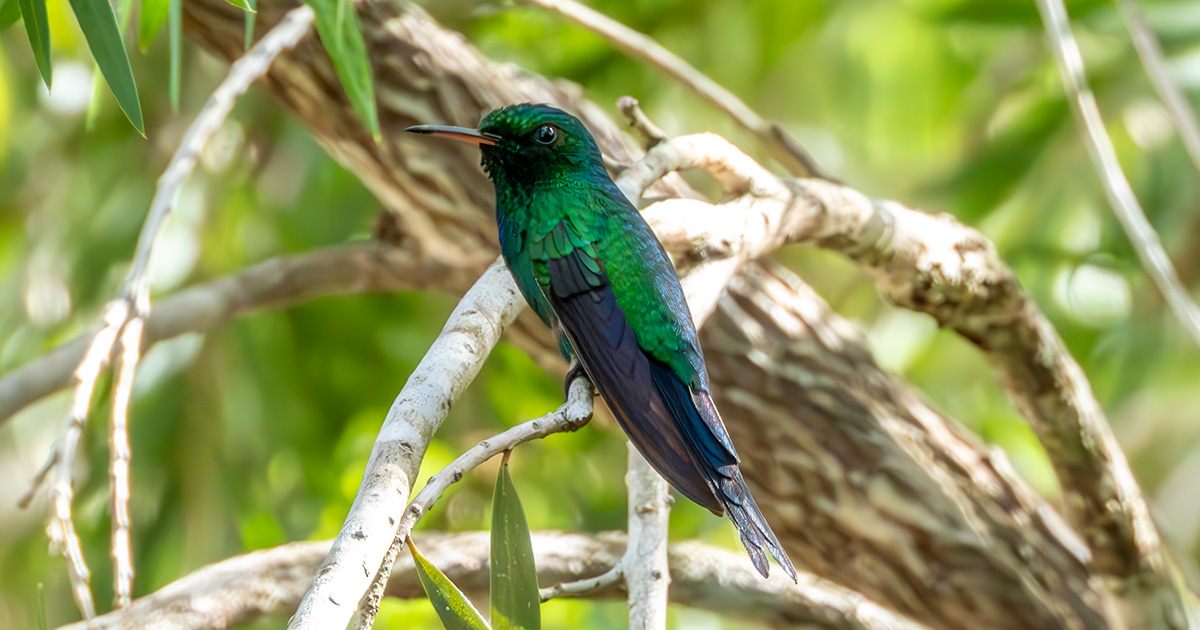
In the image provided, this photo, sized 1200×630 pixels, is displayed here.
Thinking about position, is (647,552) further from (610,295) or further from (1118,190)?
(1118,190)

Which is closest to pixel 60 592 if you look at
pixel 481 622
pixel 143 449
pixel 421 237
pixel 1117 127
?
pixel 143 449

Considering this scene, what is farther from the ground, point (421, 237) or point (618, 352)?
point (421, 237)

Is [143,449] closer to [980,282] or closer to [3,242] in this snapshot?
[3,242]

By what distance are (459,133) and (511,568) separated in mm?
1289

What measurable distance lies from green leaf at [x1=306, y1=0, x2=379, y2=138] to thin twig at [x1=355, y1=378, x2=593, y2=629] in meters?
0.94

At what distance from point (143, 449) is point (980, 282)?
10.9ft

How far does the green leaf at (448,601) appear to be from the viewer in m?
1.82

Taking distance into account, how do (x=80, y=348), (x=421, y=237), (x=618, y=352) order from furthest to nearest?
(x=421, y=237) < (x=80, y=348) < (x=618, y=352)

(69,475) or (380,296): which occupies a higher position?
(380,296)

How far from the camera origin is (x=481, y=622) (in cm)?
181

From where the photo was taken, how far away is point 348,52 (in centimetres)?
288

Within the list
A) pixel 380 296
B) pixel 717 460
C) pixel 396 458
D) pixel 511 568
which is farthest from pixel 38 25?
pixel 380 296

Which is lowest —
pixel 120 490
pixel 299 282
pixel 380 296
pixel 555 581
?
pixel 120 490

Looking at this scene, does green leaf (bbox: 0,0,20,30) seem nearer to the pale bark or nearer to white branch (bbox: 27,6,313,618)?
white branch (bbox: 27,6,313,618)
